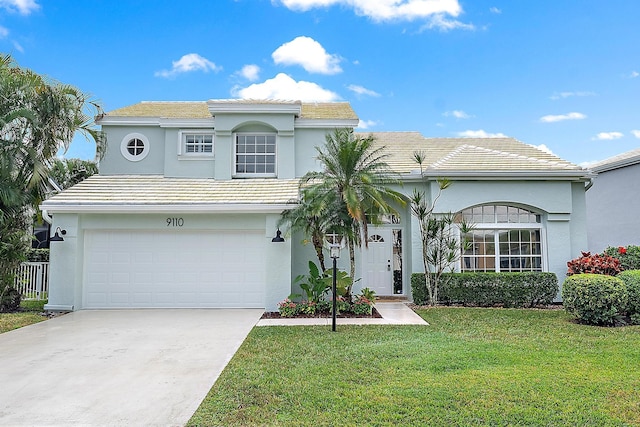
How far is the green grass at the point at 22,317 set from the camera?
10120mm

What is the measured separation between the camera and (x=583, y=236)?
1359cm

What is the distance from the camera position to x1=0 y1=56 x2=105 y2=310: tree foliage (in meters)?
11.4

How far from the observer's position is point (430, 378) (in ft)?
19.2

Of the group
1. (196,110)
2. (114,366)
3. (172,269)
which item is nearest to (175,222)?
(172,269)

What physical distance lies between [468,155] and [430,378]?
410 inches

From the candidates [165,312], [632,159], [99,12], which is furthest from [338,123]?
[632,159]

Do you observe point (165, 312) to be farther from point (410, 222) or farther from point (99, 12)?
point (99, 12)

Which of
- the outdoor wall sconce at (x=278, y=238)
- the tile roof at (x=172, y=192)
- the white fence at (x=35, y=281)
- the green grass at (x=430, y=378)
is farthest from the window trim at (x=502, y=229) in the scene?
Answer: the white fence at (x=35, y=281)

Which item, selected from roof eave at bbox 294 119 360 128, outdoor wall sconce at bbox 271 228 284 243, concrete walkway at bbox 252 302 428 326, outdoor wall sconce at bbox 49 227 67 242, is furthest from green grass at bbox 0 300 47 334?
roof eave at bbox 294 119 360 128

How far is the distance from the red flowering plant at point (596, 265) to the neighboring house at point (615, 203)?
250 inches

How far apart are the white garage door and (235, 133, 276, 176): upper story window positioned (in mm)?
2824

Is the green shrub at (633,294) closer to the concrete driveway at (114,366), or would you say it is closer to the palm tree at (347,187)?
the palm tree at (347,187)

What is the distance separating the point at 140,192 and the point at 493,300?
37.5ft

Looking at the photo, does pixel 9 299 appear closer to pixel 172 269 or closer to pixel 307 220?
pixel 172 269
